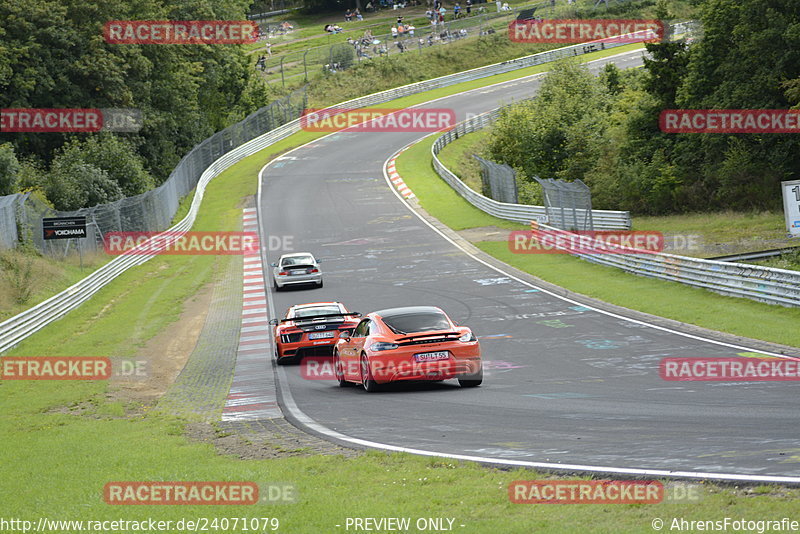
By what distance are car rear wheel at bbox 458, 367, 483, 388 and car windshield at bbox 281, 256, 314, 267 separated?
16675 mm

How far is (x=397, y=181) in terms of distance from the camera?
55594 mm

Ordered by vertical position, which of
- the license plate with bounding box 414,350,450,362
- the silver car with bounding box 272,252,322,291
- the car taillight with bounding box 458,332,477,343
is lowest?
the silver car with bounding box 272,252,322,291

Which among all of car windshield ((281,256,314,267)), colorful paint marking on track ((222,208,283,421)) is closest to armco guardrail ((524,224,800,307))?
car windshield ((281,256,314,267))

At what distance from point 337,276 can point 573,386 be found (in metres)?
20.1

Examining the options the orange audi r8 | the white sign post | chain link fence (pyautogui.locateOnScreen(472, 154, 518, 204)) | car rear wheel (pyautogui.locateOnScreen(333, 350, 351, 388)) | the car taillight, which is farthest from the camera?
chain link fence (pyautogui.locateOnScreen(472, 154, 518, 204))

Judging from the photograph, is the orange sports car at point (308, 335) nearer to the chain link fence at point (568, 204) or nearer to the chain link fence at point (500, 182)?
the chain link fence at point (568, 204)

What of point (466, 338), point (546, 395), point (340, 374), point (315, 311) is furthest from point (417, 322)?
point (315, 311)

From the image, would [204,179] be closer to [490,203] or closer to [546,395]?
[490,203]

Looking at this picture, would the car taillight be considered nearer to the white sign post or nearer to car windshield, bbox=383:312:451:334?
car windshield, bbox=383:312:451:334

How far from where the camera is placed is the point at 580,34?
9094 cm

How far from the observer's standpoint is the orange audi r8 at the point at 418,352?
14.5 m

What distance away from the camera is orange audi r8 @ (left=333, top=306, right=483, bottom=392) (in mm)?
14469

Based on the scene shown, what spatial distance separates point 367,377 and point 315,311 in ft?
18.4

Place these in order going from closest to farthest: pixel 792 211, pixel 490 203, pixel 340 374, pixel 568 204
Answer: pixel 340 374, pixel 792 211, pixel 568 204, pixel 490 203
